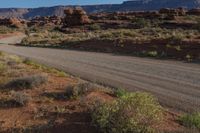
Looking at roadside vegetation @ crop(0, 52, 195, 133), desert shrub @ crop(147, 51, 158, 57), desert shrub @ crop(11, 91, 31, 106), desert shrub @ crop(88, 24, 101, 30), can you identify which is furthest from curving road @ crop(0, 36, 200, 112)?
desert shrub @ crop(88, 24, 101, 30)

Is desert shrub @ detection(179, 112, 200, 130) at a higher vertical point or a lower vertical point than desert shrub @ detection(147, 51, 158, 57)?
higher

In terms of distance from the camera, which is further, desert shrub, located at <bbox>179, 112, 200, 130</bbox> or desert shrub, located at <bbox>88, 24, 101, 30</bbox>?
desert shrub, located at <bbox>88, 24, 101, 30</bbox>

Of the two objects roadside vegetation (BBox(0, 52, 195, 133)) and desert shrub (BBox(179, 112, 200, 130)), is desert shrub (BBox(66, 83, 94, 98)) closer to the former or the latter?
roadside vegetation (BBox(0, 52, 195, 133))

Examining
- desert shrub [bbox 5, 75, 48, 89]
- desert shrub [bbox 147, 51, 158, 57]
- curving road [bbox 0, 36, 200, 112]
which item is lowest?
desert shrub [bbox 147, 51, 158, 57]

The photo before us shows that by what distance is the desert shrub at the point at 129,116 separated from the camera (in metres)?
7.39

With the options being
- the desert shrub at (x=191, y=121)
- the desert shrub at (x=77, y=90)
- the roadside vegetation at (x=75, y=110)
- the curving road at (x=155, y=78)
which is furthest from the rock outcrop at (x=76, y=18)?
the desert shrub at (x=191, y=121)

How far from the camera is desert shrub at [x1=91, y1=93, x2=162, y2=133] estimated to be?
7.39 meters

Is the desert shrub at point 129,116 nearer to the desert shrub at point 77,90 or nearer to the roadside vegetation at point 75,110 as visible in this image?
the roadside vegetation at point 75,110

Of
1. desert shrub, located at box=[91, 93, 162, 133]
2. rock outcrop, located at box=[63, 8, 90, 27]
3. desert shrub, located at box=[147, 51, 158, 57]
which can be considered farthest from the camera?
rock outcrop, located at box=[63, 8, 90, 27]

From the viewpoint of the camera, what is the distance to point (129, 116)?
753cm

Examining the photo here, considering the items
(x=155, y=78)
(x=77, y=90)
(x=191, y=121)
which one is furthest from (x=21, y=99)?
(x=155, y=78)

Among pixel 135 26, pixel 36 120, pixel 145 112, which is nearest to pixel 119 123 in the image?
pixel 145 112

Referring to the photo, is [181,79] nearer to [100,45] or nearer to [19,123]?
[19,123]

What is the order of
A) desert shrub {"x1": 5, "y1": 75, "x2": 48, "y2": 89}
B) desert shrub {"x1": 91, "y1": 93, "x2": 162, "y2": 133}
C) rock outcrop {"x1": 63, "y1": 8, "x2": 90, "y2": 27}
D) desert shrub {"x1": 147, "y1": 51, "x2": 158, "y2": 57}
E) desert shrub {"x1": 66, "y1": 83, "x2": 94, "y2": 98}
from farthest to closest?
rock outcrop {"x1": 63, "y1": 8, "x2": 90, "y2": 27} → desert shrub {"x1": 147, "y1": 51, "x2": 158, "y2": 57} → desert shrub {"x1": 5, "y1": 75, "x2": 48, "y2": 89} → desert shrub {"x1": 66, "y1": 83, "x2": 94, "y2": 98} → desert shrub {"x1": 91, "y1": 93, "x2": 162, "y2": 133}
